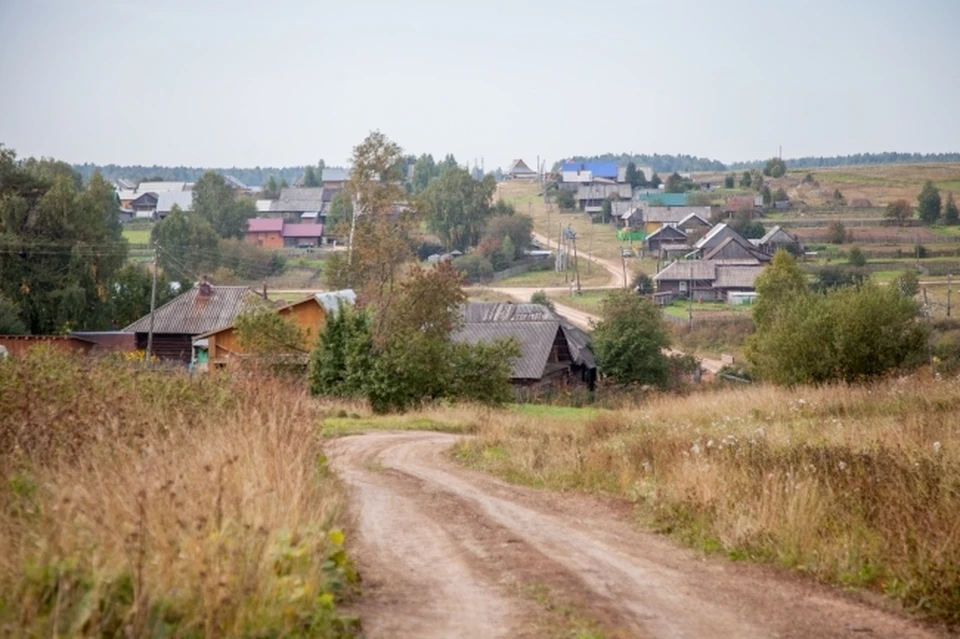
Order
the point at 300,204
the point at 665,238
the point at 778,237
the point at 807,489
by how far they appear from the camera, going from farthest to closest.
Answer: the point at 300,204
the point at 665,238
the point at 778,237
the point at 807,489

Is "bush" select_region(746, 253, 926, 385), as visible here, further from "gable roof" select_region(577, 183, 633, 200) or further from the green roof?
"gable roof" select_region(577, 183, 633, 200)

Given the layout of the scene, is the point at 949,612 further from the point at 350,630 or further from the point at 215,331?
the point at 215,331

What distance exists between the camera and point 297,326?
3944 cm

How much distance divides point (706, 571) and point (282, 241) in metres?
107

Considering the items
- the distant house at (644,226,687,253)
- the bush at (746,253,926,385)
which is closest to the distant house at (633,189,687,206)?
the distant house at (644,226,687,253)

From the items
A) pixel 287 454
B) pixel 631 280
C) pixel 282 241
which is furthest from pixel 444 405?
pixel 282 241

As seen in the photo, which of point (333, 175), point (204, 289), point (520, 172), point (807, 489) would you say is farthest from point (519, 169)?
point (807, 489)

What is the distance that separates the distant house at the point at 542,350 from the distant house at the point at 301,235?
205 feet

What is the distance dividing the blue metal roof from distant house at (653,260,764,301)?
243 ft

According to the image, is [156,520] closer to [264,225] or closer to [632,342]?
[632,342]

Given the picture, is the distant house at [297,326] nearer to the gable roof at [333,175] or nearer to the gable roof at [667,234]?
the gable roof at [667,234]

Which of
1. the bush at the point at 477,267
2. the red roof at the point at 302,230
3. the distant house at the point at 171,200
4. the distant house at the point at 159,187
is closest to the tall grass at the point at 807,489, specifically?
the bush at the point at 477,267

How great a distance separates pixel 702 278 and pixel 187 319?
4055 centimetres

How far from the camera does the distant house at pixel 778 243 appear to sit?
8800cm
